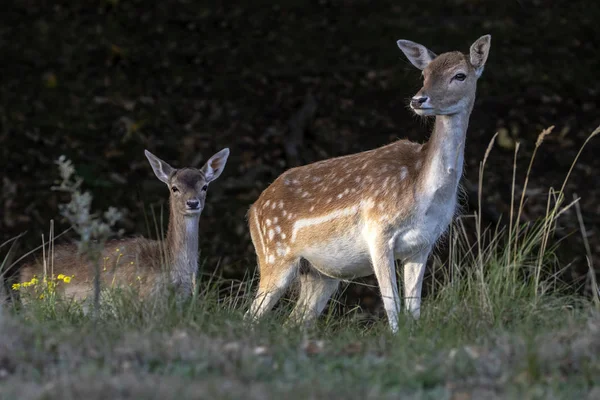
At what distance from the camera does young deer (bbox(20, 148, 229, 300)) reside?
8.73m

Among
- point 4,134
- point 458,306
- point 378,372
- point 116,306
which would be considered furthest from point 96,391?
point 4,134

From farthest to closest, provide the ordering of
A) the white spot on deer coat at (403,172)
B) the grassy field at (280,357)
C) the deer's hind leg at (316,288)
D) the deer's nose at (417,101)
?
the deer's hind leg at (316,288)
the white spot on deer coat at (403,172)
the deer's nose at (417,101)
the grassy field at (280,357)

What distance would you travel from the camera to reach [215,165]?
9.39 metres

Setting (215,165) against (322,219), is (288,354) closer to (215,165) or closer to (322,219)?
(322,219)

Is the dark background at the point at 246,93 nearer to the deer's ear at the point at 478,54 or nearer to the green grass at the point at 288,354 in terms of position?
the deer's ear at the point at 478,54

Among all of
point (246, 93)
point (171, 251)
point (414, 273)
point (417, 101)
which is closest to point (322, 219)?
point (414, 273)

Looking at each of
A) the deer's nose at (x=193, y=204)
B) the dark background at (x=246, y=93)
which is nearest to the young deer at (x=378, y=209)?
the deer's nose at (x=193, y=204)

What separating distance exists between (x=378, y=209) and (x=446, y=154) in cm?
59

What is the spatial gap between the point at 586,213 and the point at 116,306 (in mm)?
7302

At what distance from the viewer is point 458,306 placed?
23.0 ft

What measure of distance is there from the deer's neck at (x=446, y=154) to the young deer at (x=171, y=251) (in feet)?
6.19

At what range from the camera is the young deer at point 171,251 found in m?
8.73

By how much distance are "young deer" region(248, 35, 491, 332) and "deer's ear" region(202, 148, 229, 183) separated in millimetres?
524

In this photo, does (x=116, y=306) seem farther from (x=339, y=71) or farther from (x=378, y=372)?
(x=339, y=71)
